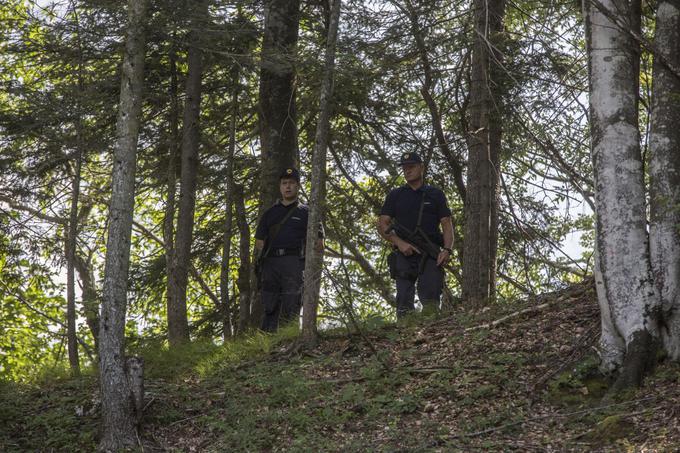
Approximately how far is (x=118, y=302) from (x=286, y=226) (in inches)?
123

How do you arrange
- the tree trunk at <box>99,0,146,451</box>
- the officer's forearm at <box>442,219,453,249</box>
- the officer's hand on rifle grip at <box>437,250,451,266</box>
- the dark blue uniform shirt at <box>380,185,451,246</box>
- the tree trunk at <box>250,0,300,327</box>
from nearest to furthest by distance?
the tree trunk at <box>99,0,146,451</box> < the officer's hand on rifle grip at <box>437,250,451,266</box> < the officer's forearm at <box>442,219,453,249</box> < the dark blue uniform shirt at <box>380,185,451,246</box> < the tree trunk at <box>250,0,300,327</box>

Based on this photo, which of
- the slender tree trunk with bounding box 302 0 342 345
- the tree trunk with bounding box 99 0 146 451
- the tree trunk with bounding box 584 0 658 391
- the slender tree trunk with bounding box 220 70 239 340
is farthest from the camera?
the slender tree trunk with bounding box 220 70 239 340

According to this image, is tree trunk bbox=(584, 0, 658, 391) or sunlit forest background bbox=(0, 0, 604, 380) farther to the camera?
sunlit forest background bbox=(0, 0, 604, 380)

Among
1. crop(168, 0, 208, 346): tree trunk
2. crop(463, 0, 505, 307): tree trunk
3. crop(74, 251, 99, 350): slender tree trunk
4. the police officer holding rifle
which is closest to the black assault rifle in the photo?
the police officer holding rifle

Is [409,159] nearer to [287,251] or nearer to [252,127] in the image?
[287,251]

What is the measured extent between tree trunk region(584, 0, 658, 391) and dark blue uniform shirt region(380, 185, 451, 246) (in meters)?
3.10

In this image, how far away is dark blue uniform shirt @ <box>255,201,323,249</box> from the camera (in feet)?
32.2

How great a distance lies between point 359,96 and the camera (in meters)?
11.6

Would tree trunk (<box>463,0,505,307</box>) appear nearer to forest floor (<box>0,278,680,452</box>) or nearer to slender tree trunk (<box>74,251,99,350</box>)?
forest floor (<box>0,278,680,452</box>)

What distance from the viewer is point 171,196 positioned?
1134 centimetres

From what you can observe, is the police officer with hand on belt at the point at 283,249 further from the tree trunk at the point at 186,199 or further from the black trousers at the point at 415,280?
Result: the tree trunk at the point at 186,199

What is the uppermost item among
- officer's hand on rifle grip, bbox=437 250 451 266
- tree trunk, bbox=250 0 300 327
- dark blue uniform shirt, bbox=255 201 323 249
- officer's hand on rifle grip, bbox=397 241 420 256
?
tree trunk, bbox=250 0 300 327

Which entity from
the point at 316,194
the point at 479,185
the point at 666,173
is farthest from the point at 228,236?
the point at 666,173

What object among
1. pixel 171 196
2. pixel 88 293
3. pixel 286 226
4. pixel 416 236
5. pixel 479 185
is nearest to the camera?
pixel 416 236
